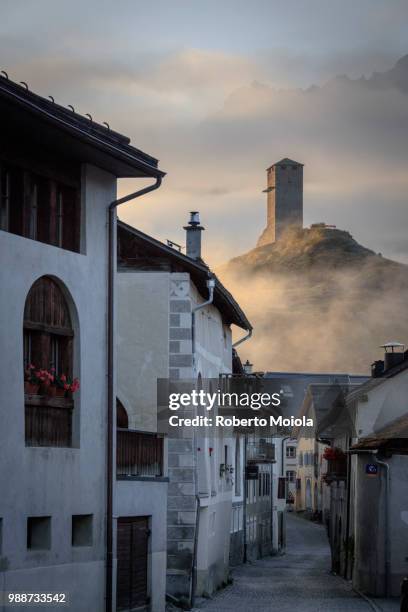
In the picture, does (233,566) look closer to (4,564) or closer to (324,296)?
(4,564)

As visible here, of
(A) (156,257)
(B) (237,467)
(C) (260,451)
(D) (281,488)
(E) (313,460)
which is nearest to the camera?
(A) (156,257)

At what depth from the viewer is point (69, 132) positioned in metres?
19.5

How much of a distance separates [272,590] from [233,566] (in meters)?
10.1

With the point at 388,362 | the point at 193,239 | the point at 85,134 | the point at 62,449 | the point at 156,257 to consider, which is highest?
the point at 193,239

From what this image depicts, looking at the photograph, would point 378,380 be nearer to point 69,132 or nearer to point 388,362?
point 388,362

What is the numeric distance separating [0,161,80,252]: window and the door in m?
5.32

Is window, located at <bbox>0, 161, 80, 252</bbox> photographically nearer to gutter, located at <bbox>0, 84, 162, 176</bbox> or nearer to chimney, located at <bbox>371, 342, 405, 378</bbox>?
gutter, located at <bbox>0, 84, 162, 176</bbox>

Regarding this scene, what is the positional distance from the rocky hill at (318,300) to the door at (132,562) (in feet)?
363

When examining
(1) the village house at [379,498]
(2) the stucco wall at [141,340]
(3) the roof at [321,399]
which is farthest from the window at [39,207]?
(3) the roof at [321,399]

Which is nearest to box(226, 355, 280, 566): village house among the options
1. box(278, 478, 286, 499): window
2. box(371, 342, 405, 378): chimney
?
box(278, 478, 286, 499): window

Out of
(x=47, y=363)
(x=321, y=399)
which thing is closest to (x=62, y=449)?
(x=47, y=363)

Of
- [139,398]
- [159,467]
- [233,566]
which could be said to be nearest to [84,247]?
[159,467]

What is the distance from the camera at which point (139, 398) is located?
29.6 metres

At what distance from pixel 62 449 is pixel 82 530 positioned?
160cm
